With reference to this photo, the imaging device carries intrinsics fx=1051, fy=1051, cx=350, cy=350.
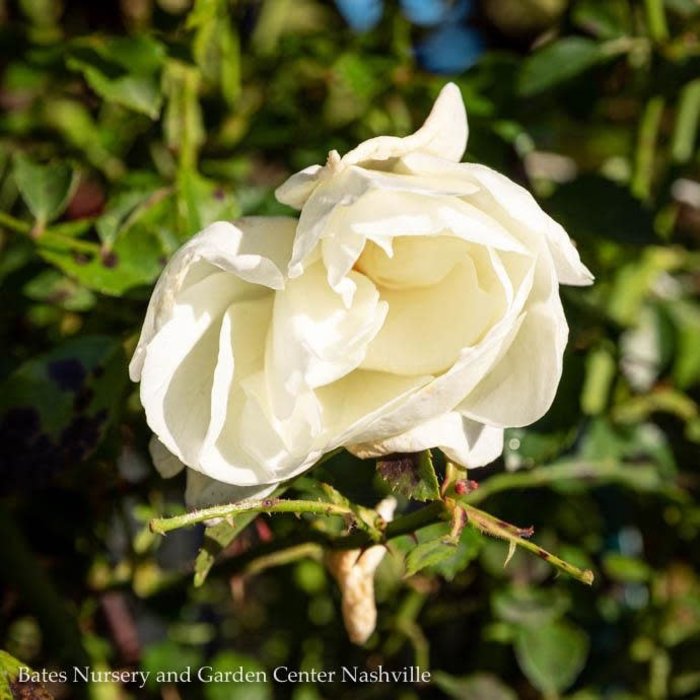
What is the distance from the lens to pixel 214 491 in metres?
0.55

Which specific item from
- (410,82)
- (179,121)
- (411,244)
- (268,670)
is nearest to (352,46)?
(410,82)

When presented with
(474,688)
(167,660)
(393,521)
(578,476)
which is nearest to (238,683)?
(167,660)

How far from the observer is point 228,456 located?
1.72 feet

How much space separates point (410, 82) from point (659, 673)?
23.7 inches

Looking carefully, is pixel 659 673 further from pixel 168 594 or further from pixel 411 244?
pixel 411 244

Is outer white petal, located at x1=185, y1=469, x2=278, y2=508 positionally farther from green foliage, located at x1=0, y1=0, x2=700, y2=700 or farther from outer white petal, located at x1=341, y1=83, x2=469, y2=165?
outer white petal, located at x1=341, y1=83, x2=469, y2=165

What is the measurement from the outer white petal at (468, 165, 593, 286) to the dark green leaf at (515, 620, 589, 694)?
0.50 metres

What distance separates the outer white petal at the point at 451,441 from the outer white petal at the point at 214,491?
5cm

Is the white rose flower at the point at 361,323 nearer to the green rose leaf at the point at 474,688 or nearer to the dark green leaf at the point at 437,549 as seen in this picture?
the dark green leaf at the point at 437,549

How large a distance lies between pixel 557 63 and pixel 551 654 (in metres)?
0.50

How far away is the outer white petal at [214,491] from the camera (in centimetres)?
54

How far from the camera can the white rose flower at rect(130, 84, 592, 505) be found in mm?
497

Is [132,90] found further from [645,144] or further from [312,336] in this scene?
[645,144]

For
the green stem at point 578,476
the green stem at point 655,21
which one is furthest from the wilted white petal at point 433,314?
the green stem at point 655,21
